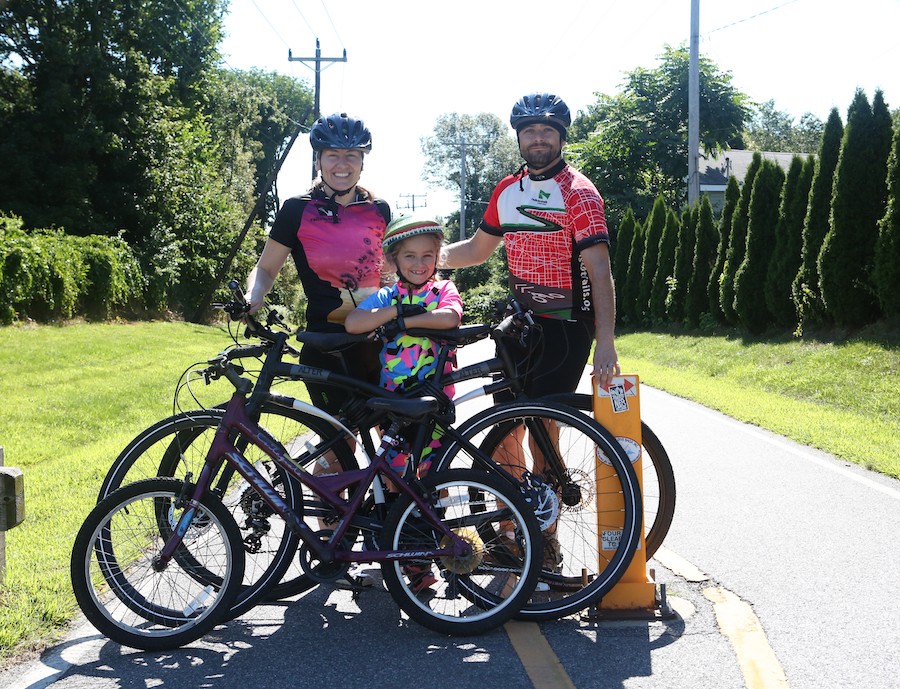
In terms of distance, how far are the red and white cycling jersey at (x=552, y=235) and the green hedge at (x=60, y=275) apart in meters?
17.5

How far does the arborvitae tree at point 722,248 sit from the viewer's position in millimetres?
23188

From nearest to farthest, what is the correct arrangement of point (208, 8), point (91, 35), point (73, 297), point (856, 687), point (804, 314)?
point (856, 687) → point (804, 314) → point (73, 297) → point (91, 35) → point (208, 8)

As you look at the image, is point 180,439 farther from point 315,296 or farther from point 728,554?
point 728,554

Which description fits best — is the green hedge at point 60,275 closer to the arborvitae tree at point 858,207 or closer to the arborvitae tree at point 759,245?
the arborvitae tree at point 759,245

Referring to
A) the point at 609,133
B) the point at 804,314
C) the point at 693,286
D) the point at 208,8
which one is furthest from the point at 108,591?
the point at 208,8

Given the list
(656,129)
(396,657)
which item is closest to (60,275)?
(396,657)

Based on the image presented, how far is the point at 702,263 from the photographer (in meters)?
25.5

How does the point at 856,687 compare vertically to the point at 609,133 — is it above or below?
below

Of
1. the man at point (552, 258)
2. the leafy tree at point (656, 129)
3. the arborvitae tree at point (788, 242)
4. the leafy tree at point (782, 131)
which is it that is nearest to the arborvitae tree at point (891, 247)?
the arborvitae tree at point (788, 242)

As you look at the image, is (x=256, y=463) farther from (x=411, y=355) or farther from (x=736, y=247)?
(x=736, y=247)

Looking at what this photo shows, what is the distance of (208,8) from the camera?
4891cm

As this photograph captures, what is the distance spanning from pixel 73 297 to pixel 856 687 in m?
23.3

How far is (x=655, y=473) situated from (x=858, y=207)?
1339 centimetres

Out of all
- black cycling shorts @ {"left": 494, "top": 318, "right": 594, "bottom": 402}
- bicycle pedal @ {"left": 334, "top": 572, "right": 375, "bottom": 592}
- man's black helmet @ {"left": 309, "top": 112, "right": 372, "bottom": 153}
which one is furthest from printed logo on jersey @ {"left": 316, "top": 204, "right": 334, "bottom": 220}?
bicycle pedal @ {"left": 334, "top": 572, "right": 375, "bottom": 592}
